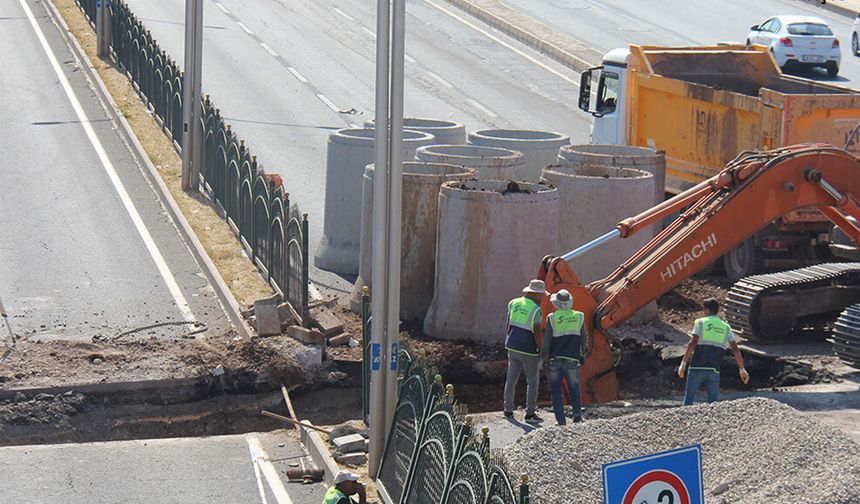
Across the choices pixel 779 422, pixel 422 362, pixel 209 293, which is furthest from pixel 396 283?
pixel 209 293

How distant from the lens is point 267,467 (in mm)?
13766

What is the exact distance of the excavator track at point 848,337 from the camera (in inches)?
638

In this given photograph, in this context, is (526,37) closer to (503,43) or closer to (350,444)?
(503,43)

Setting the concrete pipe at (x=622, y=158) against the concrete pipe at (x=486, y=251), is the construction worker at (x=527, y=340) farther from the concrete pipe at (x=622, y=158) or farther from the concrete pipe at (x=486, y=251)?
the concrete pipe at (x=622, y=158)

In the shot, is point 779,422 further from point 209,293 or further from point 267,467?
point 209,293

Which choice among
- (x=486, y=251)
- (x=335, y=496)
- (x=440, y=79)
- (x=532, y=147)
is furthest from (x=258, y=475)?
(x=440, y=79)

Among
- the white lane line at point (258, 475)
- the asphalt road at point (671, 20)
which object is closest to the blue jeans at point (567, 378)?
the white lane line at point (258, 475)

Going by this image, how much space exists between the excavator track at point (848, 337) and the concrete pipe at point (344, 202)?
711 centimetres

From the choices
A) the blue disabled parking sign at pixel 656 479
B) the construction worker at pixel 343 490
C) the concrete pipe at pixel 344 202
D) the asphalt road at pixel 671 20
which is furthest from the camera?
the asphalt road at pixel 671 20

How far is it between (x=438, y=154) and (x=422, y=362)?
780cm

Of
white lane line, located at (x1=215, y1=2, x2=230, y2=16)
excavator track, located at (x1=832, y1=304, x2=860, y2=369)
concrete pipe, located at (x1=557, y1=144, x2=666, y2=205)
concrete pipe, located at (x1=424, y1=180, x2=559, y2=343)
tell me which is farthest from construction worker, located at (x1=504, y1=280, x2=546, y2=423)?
white lane line, located at (x1=215, y1=2, x2=230, y2=16)

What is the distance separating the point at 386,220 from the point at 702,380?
4.09 metres

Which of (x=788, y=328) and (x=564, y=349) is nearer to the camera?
(x=564, y=349)

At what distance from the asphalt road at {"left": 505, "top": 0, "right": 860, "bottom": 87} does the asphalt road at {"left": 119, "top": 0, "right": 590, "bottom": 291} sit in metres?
2.74
